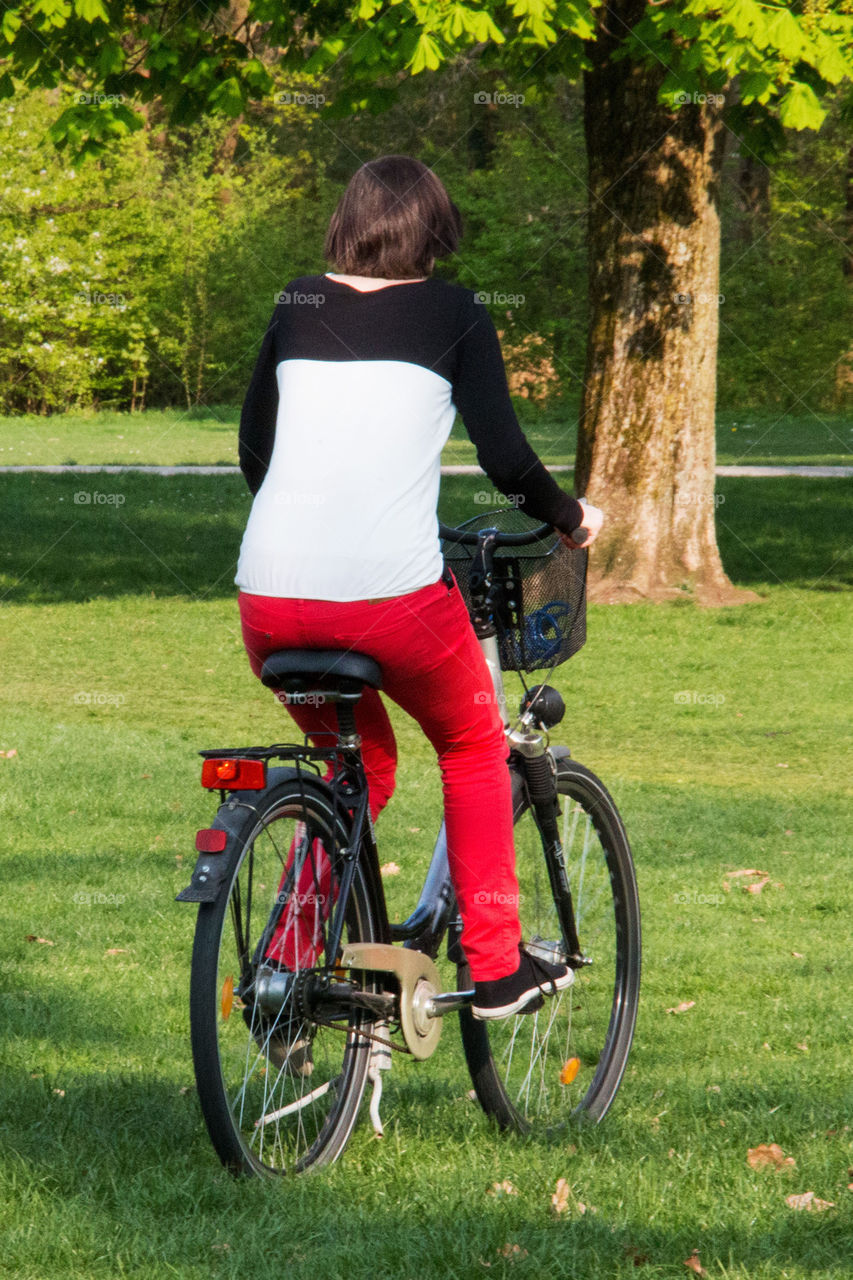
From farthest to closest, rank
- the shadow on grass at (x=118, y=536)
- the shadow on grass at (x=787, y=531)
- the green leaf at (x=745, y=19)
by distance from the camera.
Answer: the shadow on grass at (x=787, y=531), the shadow on grass at (x=118, y=536), the green leaf at (x=745, y=19)

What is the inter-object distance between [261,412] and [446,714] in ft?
2.40

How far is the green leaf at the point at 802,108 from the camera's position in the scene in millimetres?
11031

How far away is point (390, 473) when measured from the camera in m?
2.98

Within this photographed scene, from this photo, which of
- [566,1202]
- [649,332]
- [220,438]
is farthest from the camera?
[220,438]

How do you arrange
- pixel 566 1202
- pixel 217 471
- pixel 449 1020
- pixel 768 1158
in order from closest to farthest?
1. pixel 566 1202
2. pixel 768 1158
3. pixel 449 1020
4. pixel 217 471

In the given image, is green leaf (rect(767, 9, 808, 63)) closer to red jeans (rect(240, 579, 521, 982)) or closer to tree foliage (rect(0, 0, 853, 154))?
tree foliage (rect(0, 0, 853, 154))

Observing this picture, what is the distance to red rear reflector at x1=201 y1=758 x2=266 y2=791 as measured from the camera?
9.48 feet

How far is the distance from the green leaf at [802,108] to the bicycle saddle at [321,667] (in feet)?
30.2

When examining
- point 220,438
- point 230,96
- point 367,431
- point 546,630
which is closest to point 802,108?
point 230,96

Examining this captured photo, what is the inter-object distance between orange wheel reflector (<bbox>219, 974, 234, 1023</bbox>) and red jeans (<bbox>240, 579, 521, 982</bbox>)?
1.81 ft

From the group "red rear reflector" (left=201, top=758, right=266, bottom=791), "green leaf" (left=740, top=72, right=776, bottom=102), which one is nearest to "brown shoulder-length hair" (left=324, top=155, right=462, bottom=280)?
"red rear reflector" (left=201, top=758, right=266, bottom=791)

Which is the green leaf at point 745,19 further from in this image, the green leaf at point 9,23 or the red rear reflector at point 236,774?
the red rear reflector at point 236,774

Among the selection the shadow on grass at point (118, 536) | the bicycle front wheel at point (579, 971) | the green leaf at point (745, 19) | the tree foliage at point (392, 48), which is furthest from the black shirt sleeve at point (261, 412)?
the shadow on grass at point (118, 536)

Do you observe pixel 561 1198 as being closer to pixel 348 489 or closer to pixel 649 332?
pixel 348 489
